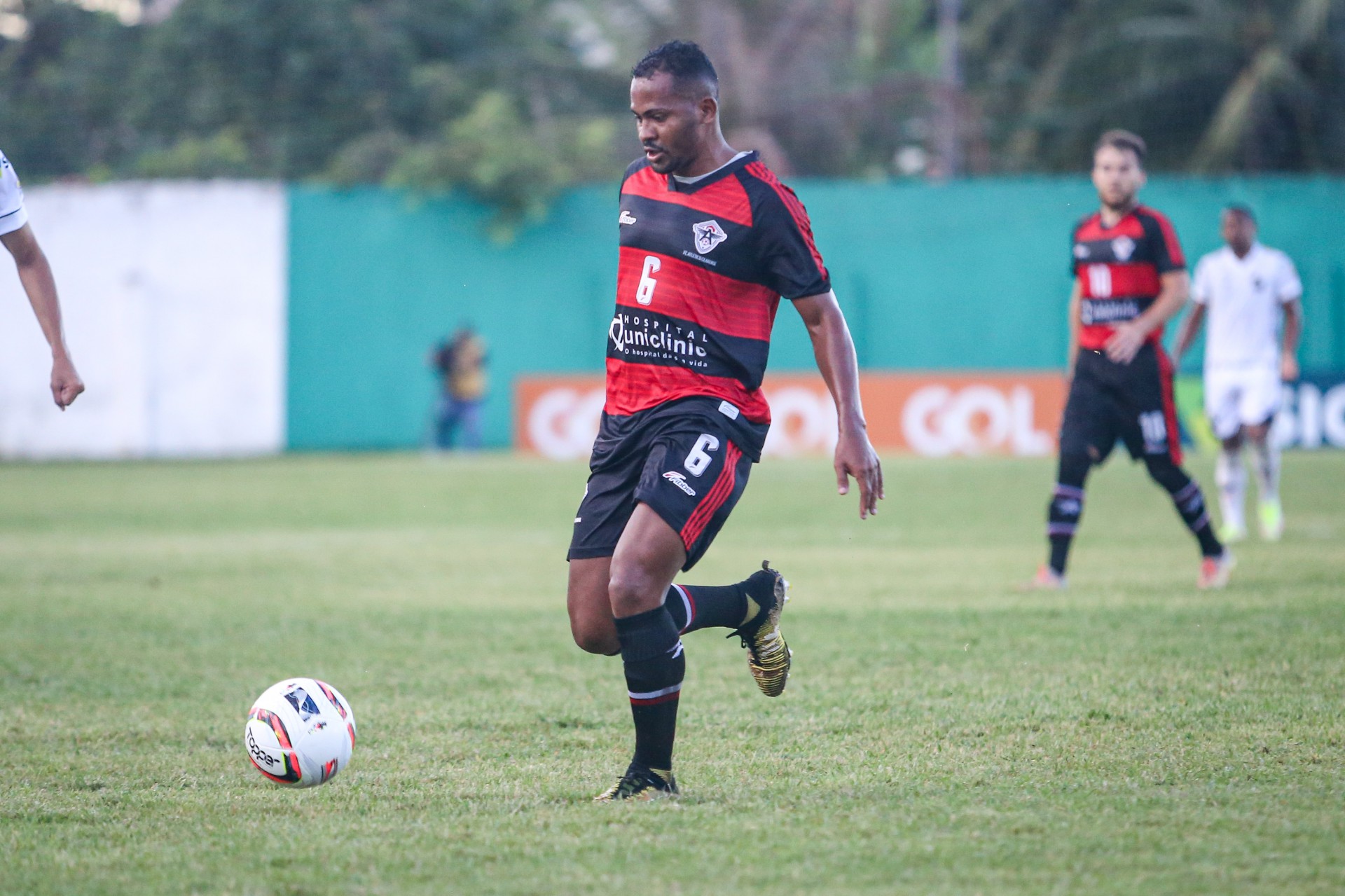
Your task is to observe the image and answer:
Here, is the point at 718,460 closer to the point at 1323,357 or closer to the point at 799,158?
the point at 1323,357

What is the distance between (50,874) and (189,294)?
25.6m

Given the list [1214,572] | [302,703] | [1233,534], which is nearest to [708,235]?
[302,703]

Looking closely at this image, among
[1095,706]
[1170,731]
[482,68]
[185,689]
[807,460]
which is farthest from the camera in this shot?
[482,68]

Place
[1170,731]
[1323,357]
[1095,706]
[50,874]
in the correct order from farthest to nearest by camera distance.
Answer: [1323,357] < [1095,706] < [1170,731] < [50,874]

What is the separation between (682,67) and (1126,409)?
4.88 metres

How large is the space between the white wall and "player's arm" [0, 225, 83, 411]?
76.1 feet

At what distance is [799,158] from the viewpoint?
34469 millimetres

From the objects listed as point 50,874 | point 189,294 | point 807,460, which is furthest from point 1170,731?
point 189,294

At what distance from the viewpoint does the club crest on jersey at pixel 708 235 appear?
480 cm

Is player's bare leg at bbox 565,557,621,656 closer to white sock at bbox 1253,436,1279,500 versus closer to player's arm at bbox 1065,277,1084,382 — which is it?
player's arm at bbox 1065,277,1084,382

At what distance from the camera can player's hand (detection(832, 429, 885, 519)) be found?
4648mm

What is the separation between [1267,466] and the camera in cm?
1246

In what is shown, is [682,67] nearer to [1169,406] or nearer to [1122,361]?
[1122,361]

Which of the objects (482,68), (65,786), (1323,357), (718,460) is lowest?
(65,786)
